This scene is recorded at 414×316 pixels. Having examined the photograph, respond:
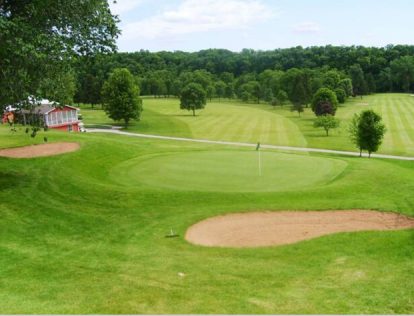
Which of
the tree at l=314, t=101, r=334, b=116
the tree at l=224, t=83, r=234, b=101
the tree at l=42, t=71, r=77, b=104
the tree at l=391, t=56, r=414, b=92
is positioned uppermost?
the tree at l=391, t=56, r=414, b=92

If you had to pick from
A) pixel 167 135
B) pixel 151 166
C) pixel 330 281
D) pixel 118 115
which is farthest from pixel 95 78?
pixel 330 281

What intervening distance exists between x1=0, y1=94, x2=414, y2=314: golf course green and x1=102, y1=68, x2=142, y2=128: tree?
40.4m

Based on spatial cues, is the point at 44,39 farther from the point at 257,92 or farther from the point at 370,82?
the point at 370,82

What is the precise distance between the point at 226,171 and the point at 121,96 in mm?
55173

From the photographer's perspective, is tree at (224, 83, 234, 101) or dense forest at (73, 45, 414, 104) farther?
tree at (224, 83, 234, 101)

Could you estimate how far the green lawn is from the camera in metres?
63.4

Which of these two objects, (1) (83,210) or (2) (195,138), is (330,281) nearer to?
(1) (83,210)

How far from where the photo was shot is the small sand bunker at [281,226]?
16906 mm

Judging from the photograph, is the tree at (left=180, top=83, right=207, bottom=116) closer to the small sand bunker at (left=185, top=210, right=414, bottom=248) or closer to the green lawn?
the green lawn

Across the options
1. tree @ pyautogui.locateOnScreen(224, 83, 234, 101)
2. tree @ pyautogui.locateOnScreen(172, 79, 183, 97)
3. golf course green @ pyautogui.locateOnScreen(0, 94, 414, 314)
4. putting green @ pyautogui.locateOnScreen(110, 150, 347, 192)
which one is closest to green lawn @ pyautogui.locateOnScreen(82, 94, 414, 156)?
putting green @ pyautogui.locateOnScreen(110, 150, 347, 192)

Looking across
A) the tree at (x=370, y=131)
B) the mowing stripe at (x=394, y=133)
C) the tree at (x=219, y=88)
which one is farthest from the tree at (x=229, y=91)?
the tree at (x=370, y=131)

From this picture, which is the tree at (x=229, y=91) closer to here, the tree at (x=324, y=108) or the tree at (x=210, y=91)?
the tree at (x=210, y=91)

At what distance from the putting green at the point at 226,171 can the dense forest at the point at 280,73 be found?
79968 mm

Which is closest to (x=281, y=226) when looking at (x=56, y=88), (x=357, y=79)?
(x=56, y=88)
